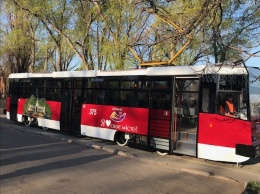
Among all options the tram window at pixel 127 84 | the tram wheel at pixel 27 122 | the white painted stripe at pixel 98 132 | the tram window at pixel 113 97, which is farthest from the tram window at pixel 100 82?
the tram wheel at pixel 27 122

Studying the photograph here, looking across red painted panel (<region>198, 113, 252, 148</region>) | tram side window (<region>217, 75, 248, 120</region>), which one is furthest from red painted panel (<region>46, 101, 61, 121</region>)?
tram side window (<region>217, 75, 248, 120</region>)

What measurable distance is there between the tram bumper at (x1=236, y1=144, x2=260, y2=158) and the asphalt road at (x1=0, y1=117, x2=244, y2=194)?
1447mm

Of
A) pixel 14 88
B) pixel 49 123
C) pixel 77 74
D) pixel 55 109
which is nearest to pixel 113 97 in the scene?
pixel 77 74

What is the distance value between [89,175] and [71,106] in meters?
7.63

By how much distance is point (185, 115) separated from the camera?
36.2ft

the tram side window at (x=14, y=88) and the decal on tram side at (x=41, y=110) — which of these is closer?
the decal on tram side at (x=41, y=110)

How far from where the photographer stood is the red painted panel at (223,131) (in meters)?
9.89

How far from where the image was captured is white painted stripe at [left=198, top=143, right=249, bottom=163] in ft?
33.0

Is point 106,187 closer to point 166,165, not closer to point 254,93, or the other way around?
point 166,165

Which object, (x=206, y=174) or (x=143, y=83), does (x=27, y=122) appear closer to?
(x=143, y=83)

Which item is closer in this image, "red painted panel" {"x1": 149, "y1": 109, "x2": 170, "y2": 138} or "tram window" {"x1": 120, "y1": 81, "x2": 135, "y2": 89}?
"red painted panel" {"x1": 149, "y1": 109, "x2": 170, "y2": 138}

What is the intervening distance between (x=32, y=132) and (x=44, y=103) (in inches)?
79.8

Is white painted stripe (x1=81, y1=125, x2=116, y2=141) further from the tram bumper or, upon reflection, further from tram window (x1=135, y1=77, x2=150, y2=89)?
the tram bumper

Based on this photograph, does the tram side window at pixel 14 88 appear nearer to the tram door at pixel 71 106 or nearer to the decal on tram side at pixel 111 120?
the tram door at pixel 71 106
